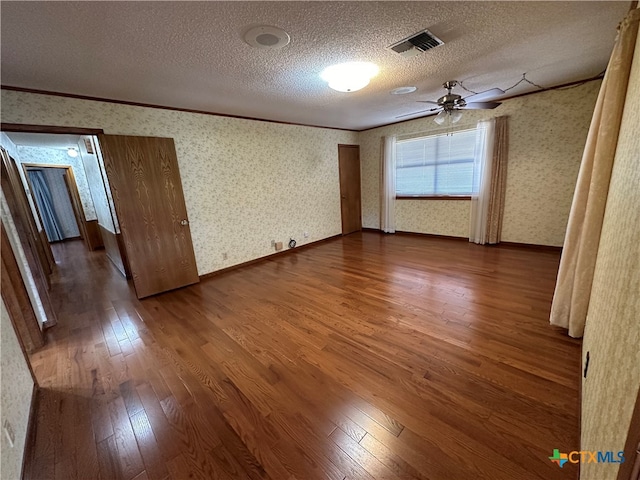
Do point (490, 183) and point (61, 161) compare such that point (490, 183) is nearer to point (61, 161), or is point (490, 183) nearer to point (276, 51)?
point (276, 51)

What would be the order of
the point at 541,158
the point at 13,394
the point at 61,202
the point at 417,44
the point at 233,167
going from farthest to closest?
the point at 61,202
the point at 233,167
the point at 541,158
the point at 417,44
the point at 13,394

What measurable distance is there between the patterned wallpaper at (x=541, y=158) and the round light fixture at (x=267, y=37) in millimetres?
3745

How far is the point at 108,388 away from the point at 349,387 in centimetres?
167

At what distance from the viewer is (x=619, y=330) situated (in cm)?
80

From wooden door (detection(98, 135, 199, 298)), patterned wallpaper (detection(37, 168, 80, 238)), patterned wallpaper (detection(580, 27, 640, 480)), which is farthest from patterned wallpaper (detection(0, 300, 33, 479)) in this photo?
patterned wallpaper (detection(37, 168, 80, 238))

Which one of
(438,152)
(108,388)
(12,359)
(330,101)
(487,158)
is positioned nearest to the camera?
(12,359)

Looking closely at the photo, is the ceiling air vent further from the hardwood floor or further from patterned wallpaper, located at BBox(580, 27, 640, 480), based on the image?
the hardwood floor

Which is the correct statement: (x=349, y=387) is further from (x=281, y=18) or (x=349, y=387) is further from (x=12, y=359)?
(x=281, y=18)

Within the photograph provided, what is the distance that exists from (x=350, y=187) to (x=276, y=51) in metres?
4.02

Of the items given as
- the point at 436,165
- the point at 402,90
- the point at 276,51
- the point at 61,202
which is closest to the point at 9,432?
the point at 276,51

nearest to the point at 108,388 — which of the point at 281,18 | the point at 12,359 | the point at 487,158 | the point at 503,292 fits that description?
the point at 12,359

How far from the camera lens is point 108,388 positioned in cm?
173

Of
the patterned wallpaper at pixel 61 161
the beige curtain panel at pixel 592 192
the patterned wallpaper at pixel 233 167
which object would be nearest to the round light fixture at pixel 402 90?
the beige curtain panel at pixel 592 192

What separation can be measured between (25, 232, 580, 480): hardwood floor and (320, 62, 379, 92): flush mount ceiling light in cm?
216
